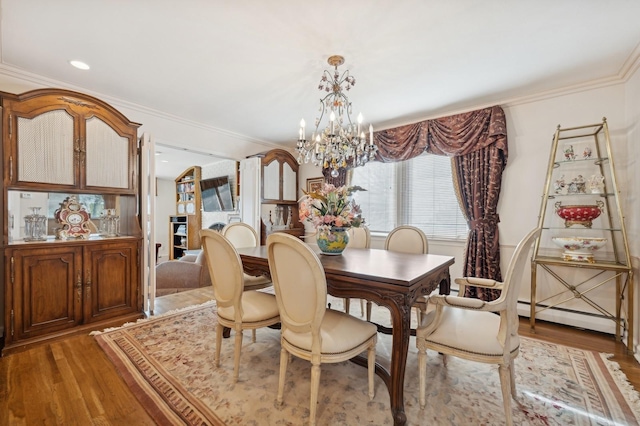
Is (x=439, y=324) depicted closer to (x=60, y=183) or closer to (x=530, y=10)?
(x=530, y=10)

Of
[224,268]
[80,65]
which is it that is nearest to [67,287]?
[224,268]

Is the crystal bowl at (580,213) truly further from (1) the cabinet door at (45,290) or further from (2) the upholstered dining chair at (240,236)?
(1) the cabinet door at (45,290)

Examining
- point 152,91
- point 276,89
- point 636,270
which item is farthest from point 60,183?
point 636,270

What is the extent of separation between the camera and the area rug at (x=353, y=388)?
154 centimetres

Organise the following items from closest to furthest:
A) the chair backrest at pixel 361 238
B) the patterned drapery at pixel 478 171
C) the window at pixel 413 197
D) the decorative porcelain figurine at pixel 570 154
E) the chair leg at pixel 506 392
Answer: the chair leg at pixel 506 392
the decorative porcelain figurine at pixel 570 154
the patterned drapery at pixel 478 171
the chair backrest at pixel 361 238
the window at pixel 413 197

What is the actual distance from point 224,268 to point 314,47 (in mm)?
1802

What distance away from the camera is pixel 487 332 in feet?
5.12

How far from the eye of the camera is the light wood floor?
1.53 m

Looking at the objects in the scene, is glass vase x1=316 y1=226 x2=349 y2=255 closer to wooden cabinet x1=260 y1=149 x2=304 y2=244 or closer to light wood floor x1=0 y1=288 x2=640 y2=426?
light wood floor x1=0 y1=288 x2=640 y2=426

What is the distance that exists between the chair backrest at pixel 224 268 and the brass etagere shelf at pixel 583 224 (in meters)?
2.74

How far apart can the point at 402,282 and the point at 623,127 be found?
2887mm

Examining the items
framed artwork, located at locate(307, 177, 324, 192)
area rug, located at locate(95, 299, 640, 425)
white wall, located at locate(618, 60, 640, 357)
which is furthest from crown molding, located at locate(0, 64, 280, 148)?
white wall, located at locate(618, 60, 640, 357)

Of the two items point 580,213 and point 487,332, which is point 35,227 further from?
point 580,213

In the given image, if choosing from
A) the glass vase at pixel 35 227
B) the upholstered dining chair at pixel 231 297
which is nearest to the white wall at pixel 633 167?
the upholstered dining chair at pixel 231 297
